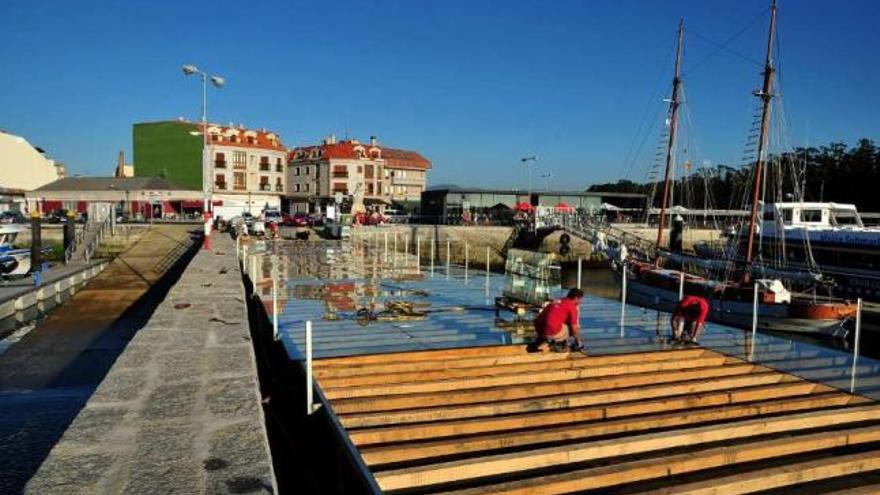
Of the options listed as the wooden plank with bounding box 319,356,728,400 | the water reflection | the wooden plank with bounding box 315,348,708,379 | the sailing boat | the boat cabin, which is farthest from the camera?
the boat cabin

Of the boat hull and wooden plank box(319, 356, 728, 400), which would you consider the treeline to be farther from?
wooden plank box(319, 356, 728, 400)

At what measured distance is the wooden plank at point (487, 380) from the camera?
8.00 meters

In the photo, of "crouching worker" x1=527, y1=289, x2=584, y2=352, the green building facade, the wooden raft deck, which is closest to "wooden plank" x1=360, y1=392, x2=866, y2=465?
the wooden raft deck

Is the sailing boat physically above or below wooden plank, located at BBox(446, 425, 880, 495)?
below

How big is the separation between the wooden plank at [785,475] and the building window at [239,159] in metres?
82.4

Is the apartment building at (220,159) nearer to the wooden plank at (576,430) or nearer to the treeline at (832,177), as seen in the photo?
the treeline at (832,177)

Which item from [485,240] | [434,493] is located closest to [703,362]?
[434,493]

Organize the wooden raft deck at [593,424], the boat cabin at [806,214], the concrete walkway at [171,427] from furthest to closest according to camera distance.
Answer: the boat cabin at [806,214]
the wooden raft deck at [593,424]
the concrete walkway at [171,427]

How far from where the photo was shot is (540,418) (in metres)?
7.18

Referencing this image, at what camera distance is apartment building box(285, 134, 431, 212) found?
86625 mm

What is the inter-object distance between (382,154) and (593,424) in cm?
9321

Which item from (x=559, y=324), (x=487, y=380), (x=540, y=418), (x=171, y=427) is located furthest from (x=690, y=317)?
(x=171, y=427)

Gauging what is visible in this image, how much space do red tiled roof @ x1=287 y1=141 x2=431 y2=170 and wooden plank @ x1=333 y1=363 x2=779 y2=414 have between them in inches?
3173

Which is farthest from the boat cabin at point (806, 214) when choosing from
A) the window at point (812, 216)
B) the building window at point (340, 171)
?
the building window at point (340, 171)
